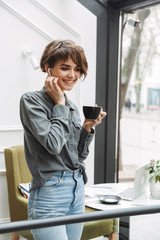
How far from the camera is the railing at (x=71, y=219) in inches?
32.3

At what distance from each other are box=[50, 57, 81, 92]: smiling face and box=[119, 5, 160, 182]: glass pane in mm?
2951

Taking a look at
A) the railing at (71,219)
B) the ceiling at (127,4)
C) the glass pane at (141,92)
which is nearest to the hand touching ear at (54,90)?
the railing at (71,219)

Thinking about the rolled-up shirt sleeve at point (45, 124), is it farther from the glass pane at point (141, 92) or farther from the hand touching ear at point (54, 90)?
the glass pane at point (141, 92)

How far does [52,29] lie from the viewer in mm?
3168

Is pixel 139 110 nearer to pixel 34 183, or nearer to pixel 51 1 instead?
pixel 51 1

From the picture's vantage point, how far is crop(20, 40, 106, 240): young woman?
1157 millimetres

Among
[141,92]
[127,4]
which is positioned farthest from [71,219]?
[141,92]

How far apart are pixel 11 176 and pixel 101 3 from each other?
179cm

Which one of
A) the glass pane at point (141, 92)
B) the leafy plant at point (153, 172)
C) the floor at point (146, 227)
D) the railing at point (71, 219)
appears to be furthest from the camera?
the glass pane at point (141, 92)

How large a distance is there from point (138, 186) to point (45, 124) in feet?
3.63

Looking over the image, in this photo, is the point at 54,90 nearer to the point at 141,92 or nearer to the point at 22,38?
the point at 22,38

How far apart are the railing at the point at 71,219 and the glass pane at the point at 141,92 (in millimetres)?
3253

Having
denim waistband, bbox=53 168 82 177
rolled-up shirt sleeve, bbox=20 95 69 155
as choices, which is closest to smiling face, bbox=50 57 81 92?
rolled-up shirt sleeve, bbox=20 95 69 155

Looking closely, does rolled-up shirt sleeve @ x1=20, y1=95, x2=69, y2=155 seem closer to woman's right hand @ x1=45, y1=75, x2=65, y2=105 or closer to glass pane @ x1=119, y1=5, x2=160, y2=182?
woman's right hand @ x1=45, y1=75, x2=65, y2=105
